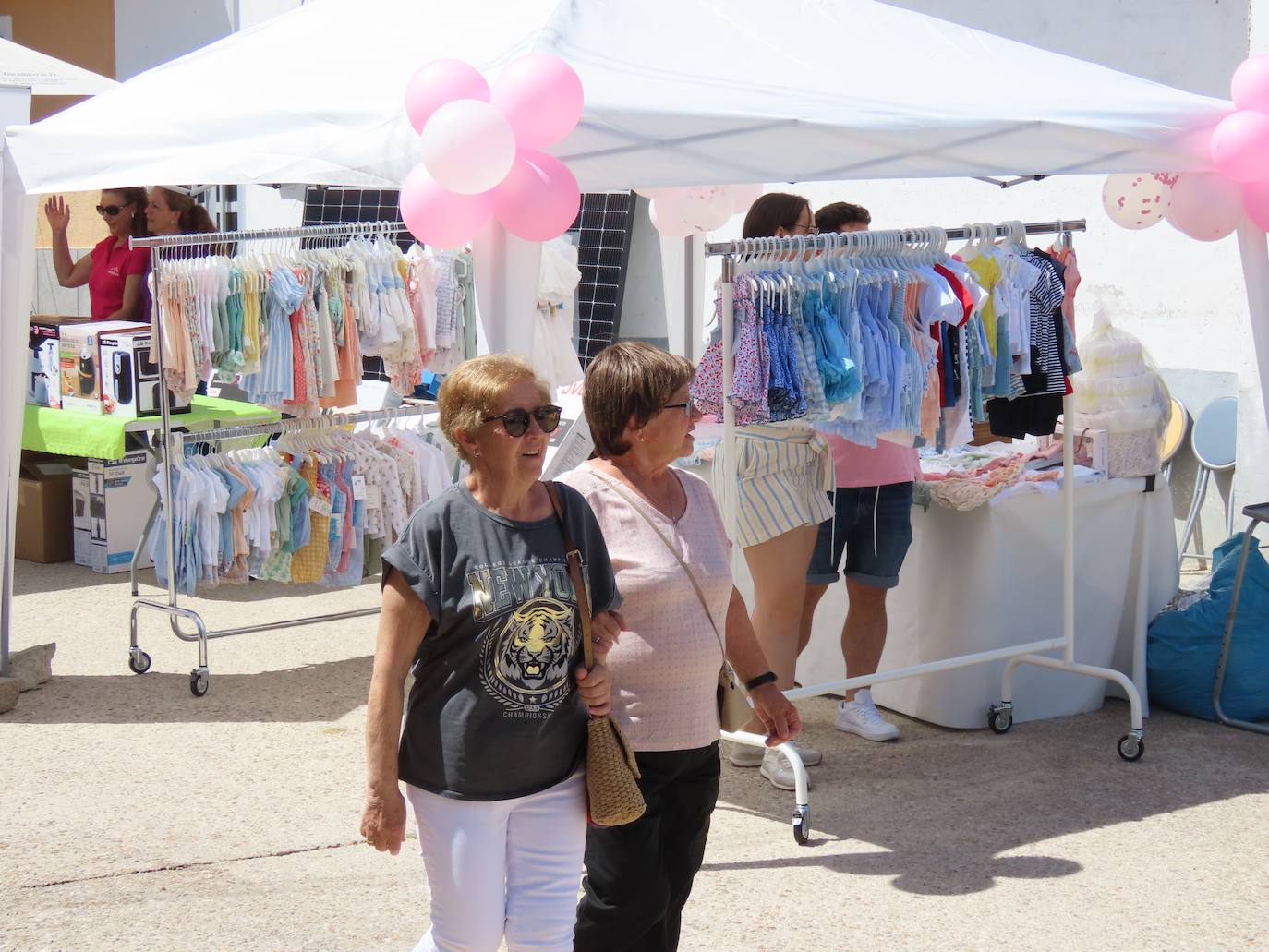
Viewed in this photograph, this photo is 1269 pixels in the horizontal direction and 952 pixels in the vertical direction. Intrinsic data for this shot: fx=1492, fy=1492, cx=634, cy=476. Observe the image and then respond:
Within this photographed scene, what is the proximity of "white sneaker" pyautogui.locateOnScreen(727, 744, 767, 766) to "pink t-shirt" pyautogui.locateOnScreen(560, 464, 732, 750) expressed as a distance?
1996 millimetres

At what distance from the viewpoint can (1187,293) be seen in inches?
303

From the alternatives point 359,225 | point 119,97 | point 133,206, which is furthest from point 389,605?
point 133,206

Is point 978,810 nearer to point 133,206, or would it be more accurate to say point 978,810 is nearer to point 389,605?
point 389,605

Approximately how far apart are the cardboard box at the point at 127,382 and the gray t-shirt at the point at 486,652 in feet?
16.0

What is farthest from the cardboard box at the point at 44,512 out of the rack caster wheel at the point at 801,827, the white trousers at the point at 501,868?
the white trousers at the point at 501,868

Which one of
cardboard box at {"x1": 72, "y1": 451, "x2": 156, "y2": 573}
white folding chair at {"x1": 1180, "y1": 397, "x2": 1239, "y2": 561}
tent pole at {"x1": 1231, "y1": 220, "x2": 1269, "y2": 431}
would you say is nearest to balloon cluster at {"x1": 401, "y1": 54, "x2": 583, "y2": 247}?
tent pole at {"x1": 1231, "y1": 220, "x2": 1269, "y2": 431}

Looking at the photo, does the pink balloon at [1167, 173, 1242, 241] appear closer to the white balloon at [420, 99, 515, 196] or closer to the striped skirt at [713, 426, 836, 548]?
the striped skirt at [713, 426, 836, 548]

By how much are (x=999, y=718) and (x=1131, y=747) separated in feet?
1.57

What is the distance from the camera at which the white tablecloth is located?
5.32 m

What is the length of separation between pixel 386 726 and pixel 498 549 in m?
0.36

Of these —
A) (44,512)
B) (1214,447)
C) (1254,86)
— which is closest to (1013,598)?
(1254,86)

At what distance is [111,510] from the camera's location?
25.9ft

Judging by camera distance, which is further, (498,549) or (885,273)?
(885,273)

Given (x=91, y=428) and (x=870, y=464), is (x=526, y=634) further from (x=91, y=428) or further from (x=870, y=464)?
(x=91, y=428)
